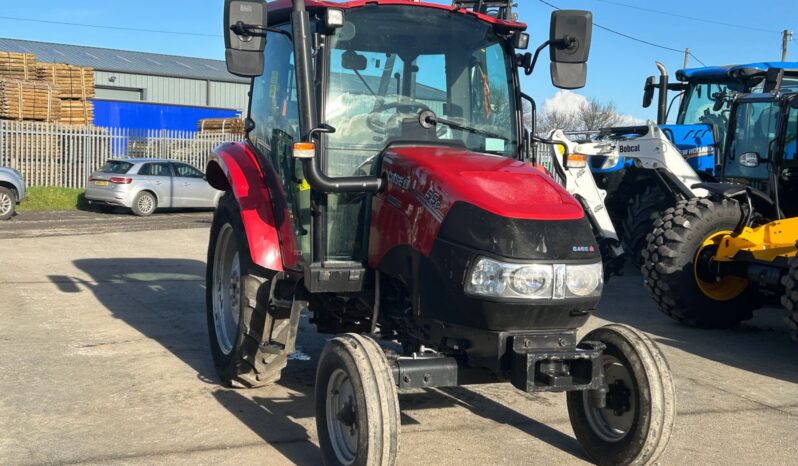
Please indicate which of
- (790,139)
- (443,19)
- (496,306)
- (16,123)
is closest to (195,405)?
(496,306)

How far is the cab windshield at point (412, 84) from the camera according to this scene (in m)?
5.13

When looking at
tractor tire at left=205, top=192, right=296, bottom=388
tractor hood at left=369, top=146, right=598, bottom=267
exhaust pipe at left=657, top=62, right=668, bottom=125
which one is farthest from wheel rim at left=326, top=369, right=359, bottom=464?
exhaust pipe at left=657, top=62, right=668, bottom=125

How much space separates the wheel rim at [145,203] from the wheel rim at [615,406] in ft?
57.3

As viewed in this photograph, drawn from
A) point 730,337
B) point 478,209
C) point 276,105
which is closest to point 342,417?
point 478,209

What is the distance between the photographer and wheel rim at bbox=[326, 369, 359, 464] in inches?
172

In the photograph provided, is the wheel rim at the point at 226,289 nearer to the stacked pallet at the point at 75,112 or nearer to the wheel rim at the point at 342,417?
the wheel rim at the point at 342,417

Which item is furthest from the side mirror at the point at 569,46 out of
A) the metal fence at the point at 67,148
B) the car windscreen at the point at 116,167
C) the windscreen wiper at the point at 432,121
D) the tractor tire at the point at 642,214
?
the metal fence at the point at 67,148

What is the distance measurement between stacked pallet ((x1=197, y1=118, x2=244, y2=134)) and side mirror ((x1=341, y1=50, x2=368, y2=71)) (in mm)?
23487

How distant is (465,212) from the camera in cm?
432

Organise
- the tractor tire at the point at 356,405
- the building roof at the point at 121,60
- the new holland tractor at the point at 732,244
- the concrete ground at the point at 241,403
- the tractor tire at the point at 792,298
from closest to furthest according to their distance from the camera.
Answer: the tractor tire at the point at 356,405, the concrete ground at the point at 241,403, the tractor tire at the point at 792,298, the new holland tractor at the point at 732,244, the building roof at the point at 121,60

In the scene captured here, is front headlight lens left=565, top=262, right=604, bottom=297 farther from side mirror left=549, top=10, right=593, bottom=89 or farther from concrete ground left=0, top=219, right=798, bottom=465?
side mirror left=549, top=10, right=593, bottom=89

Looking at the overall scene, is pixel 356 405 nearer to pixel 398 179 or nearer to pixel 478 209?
pixel 478 209

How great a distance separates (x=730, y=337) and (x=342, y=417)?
216 inches

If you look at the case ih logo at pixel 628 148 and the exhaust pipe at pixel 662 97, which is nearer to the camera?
the case ih logo at pixel 628 148
